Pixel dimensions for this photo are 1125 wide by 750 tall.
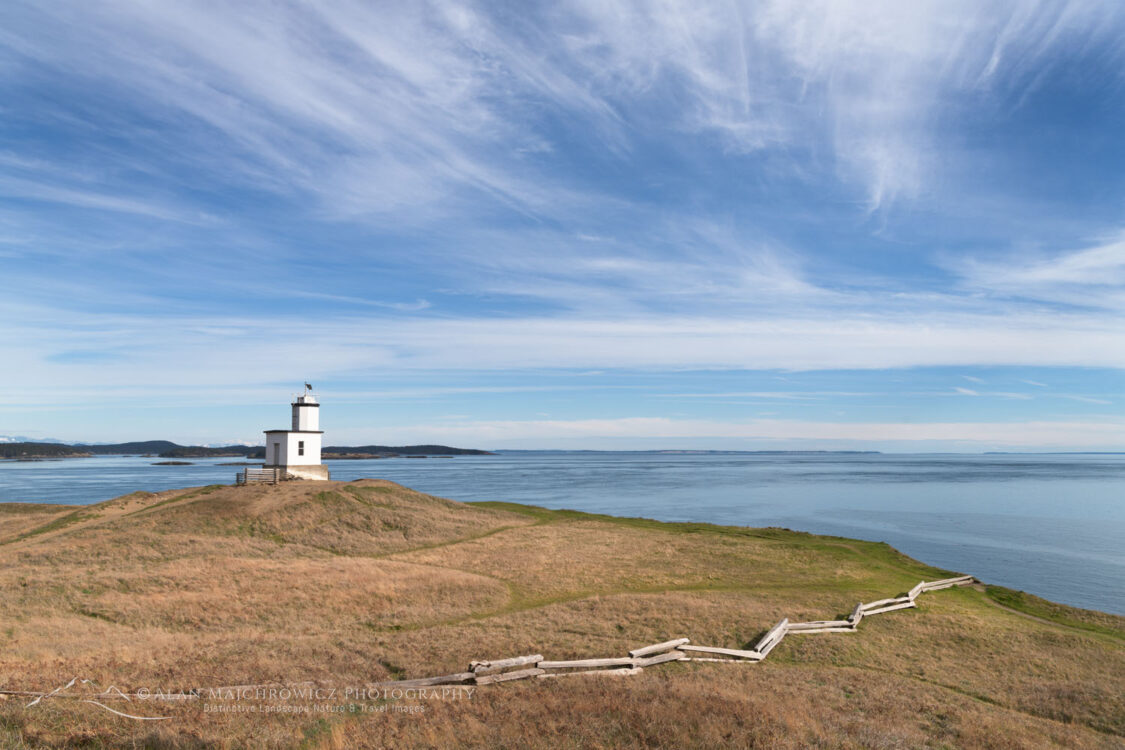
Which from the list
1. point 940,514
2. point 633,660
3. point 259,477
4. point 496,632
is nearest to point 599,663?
point 633,660

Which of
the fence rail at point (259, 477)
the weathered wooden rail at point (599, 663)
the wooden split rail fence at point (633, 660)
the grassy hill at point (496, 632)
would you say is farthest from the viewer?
the fence rail at point (259, 477)

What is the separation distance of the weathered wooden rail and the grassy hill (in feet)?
1.85

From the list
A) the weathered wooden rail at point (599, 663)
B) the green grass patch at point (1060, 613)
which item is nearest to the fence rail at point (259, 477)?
the weathered wooden rail at point (599, 663)

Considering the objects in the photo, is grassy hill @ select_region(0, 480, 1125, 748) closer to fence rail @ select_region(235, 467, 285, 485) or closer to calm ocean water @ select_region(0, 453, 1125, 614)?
fence rail @ select_region(235, 467, 285, 485)

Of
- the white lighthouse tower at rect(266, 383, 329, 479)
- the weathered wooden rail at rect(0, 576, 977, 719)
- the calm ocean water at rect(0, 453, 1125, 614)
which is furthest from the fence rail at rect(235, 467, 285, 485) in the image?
the calm ocean water at rect(0, 453, 1125, 614)

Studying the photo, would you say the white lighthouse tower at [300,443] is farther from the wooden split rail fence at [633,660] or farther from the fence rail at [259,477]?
the wooden split rail fence at [633,660]

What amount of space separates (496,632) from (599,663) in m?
5.24

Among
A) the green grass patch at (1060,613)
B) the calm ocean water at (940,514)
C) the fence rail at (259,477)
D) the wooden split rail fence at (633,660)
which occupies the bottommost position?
the calm ocean water at (940,514)

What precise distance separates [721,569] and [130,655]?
97.7 ft

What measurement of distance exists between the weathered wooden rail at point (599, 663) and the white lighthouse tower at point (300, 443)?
4162cm

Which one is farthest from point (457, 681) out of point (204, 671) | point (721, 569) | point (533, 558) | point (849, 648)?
point (721, 569)

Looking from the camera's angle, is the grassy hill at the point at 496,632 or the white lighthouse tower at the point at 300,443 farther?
the white lighthouse tower at the point at 300,443

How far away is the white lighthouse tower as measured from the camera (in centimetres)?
5391

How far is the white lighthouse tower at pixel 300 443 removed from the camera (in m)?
53.9
